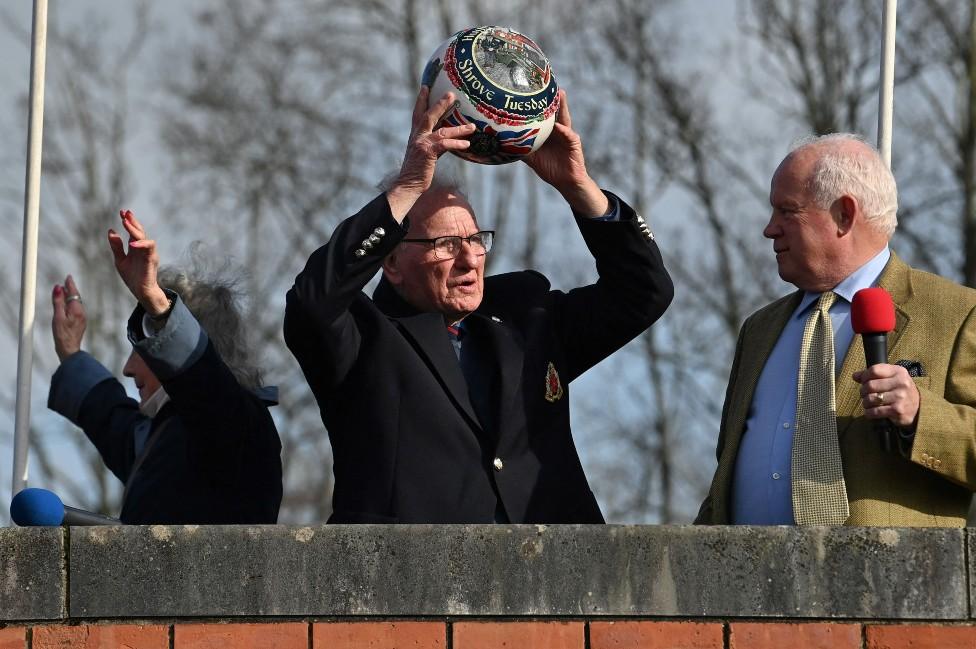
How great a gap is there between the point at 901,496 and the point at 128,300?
17.6 metres

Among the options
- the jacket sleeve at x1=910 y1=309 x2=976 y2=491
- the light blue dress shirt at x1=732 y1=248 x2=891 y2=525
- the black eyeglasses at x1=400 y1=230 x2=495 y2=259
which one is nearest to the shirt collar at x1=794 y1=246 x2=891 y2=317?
the light blue dress shirt at x1=732 y1=248 x2=891 y2=525

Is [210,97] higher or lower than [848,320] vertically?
higher

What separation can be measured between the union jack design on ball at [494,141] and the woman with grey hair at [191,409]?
1004 millimetres

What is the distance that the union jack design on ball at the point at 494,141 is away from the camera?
5719 mm

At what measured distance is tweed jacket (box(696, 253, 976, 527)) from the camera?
5.09 m

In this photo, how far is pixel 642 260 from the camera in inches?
240

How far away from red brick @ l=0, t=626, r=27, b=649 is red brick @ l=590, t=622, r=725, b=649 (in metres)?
1.41

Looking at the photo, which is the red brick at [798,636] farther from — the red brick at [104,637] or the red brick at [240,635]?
the red brick at [104,637]

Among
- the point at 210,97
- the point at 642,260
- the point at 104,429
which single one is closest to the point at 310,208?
the point at 210,97

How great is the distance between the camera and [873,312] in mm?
4910

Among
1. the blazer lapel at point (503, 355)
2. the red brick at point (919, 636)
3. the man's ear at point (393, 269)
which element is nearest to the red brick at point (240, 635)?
the blazer lapel at point (503, 355)

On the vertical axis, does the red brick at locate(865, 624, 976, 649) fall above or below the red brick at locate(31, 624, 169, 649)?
below

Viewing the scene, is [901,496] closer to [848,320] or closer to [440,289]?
[848,320]

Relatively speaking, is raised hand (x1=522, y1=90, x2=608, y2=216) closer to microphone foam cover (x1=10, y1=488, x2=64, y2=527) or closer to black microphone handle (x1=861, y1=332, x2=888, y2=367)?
black microphone handle (x1=861, y1=332, x2=888, y2=367)
